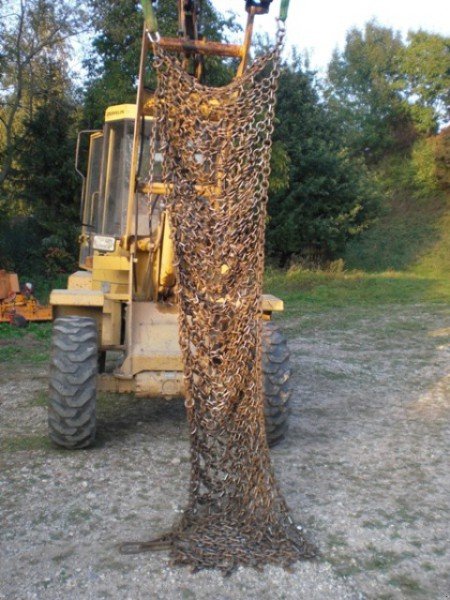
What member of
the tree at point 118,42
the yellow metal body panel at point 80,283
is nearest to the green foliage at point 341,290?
the tree at point 118,42

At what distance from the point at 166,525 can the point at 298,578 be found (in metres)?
0.98

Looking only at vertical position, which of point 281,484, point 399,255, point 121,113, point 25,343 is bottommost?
point 25,343

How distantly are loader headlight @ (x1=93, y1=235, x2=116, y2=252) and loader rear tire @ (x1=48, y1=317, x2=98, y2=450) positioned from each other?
115 centimetres

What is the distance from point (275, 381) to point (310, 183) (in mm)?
17132

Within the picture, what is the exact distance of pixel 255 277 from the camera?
413 centimetres

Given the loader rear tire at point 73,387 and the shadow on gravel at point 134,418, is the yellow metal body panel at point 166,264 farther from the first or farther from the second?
the shadow on gravel at point 134,418

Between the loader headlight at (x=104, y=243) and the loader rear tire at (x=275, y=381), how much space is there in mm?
Result: 1692

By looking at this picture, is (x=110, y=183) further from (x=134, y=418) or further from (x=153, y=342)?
(x=134, y=418)

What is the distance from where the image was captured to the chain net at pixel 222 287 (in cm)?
404

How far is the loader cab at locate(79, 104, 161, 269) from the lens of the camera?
674 centimetres

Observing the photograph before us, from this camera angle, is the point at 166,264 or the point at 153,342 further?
the point at 166,264

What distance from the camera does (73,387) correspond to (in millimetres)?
5531

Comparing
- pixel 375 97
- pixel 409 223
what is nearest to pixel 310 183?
pixel 409 223

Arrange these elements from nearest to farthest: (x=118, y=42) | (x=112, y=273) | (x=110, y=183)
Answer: (x=112, y=273), (x=110, y=183), (x=118, y=42)
